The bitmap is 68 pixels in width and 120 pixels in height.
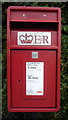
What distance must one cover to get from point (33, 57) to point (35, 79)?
292mm

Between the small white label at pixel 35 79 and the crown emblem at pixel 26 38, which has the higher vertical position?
the crown emblem at pixel 26 38

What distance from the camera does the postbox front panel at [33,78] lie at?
103 inches

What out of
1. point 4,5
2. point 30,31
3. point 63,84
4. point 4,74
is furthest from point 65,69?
point 4,5

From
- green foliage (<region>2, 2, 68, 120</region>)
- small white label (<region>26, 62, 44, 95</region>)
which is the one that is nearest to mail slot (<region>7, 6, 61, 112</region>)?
small white label (<region>26, 62, 44, 95</region>)

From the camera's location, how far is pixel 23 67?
2615mm

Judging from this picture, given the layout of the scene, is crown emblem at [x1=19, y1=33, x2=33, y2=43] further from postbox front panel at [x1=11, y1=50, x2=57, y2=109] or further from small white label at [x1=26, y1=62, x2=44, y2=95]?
small white label at [x1=26, y1=62, x2=44, y2=95]

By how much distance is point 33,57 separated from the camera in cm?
261

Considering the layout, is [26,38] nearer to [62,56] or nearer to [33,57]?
[33,57]

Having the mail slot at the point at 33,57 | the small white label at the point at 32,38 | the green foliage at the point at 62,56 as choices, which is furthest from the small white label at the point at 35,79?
the green foliage at the point at 62,56

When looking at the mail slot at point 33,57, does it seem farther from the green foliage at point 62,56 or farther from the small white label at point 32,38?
the green foliage at point 62,56

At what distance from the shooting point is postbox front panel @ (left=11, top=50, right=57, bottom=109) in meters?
2.61

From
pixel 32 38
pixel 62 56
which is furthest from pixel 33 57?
pixel 62 56

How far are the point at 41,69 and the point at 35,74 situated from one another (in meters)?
0.10

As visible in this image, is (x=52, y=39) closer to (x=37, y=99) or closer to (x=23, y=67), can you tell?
(x=23, y=67)
